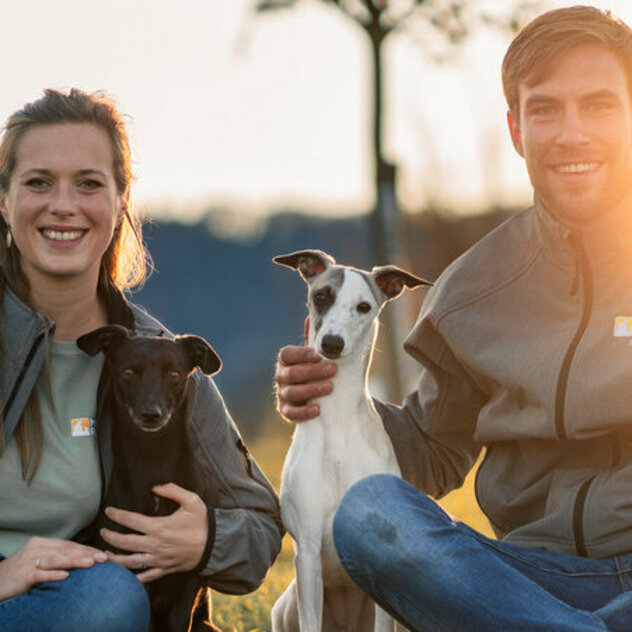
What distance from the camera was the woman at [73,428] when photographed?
3.62 meters

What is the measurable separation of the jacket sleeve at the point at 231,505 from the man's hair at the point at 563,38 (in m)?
1.62

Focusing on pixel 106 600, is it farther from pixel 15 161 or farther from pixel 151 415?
pixel 15 161

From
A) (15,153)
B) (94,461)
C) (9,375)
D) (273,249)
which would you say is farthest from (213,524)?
(273,249)

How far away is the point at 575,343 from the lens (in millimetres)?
3801

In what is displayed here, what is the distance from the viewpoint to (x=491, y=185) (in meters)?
16.7

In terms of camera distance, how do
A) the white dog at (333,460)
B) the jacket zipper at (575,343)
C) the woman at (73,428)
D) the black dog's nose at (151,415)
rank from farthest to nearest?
the white dog at (333,460), the black dog's nose at (151,415), the jacket zipper at (575,343), the woman at (73,428)

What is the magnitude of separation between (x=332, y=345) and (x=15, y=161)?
1.31 meters

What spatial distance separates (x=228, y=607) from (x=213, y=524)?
1.63m

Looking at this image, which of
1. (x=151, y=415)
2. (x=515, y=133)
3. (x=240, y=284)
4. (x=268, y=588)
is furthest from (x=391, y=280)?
(x=240, y=284)

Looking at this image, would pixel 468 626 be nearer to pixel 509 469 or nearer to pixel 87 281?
pixel 509 469

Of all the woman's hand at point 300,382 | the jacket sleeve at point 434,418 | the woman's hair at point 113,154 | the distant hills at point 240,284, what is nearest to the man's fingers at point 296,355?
the woman's hand at point 300,382

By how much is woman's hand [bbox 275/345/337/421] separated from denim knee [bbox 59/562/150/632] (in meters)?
0.91

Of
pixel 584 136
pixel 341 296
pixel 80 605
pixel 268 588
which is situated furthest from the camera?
pixel 268 588

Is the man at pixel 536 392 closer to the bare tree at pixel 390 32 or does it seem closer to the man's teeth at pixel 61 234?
the man's teeth at pixel 61 234
